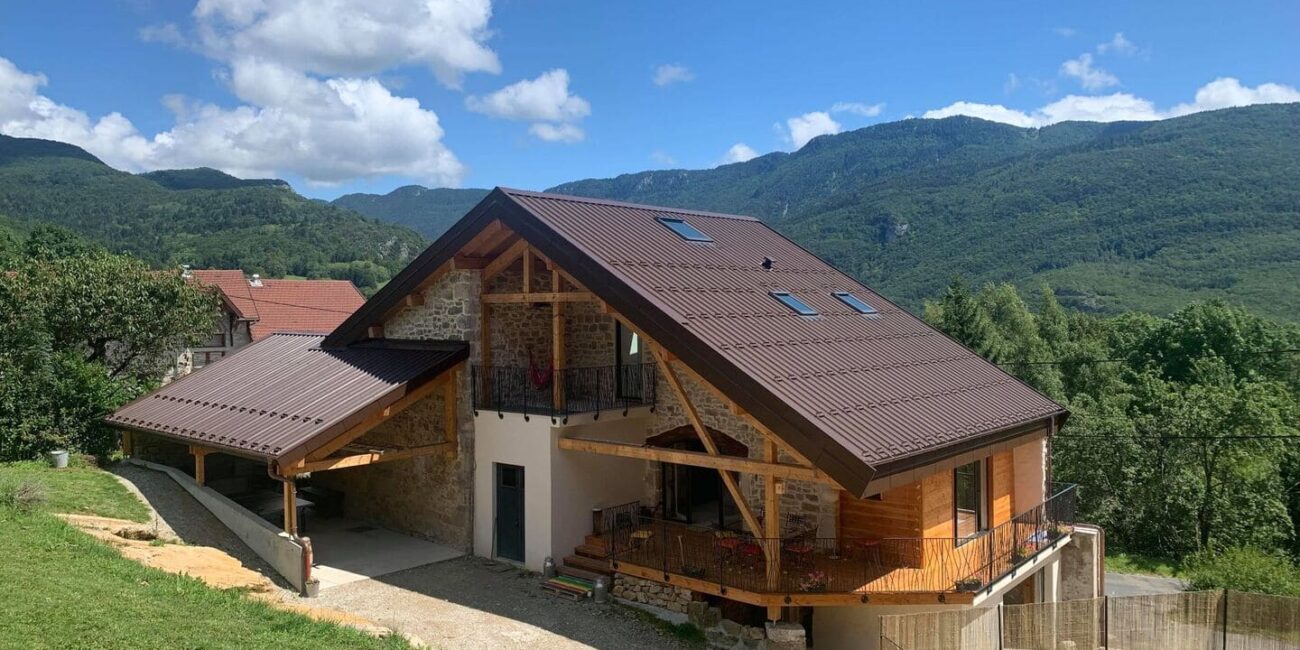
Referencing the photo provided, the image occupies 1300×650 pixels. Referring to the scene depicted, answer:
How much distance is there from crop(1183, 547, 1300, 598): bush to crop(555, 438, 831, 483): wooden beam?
1268 cm

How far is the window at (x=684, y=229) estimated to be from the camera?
15991mm

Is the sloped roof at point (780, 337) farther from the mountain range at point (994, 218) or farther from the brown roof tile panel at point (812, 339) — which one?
the mountain range at point (994, 218)

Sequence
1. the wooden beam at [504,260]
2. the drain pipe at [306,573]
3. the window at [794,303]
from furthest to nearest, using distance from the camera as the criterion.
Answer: the wooden beam at [504,260] → the window at [794,303] → the drain pipe at [306,573]

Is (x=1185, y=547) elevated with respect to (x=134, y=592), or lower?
lower

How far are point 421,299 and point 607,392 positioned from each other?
3.78m

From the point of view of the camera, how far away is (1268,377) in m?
38.3

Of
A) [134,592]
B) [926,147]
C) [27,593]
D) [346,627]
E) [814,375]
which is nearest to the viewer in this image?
[27,593]

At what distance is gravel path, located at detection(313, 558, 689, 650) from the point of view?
11.1 m

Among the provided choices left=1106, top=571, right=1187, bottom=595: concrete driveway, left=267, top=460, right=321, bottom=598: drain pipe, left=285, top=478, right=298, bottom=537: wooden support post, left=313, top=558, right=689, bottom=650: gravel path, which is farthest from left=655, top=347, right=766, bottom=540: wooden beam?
left=1106, top=571, right=1187, bottom=595: concrete driveway

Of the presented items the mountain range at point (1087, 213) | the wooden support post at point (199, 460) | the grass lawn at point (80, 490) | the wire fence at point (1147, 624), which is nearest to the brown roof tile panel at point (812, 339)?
the wire fence at point (1147, 624)

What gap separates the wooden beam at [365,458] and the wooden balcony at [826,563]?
11.1 feet

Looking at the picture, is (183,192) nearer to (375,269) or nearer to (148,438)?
(375,269)

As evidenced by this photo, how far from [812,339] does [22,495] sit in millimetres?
11743

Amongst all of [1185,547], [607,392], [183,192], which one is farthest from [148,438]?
[183,192]
